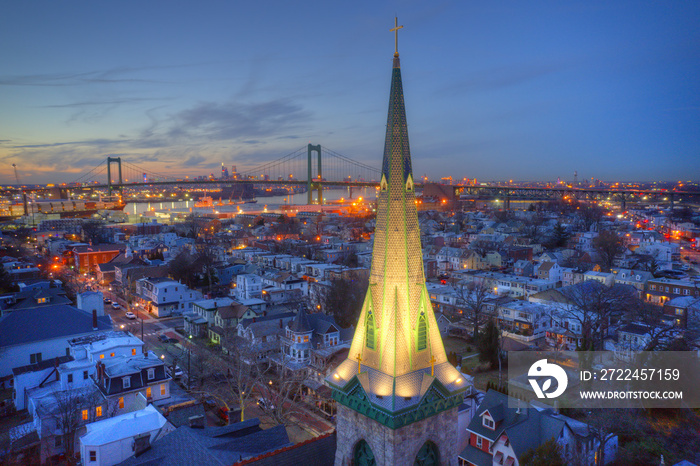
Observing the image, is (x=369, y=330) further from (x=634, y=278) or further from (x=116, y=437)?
(x=634, y=278)

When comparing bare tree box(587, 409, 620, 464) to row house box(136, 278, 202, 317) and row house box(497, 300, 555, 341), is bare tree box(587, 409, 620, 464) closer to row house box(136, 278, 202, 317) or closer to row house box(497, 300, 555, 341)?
row house box(497, 300, 555, 341)

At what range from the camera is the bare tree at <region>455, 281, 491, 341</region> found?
3281 centimetres

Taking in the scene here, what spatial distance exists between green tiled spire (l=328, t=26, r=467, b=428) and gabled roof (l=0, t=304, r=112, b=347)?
2302 cm

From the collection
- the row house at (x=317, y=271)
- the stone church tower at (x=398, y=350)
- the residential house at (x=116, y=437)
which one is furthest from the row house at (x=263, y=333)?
the stone church tower at (x=398, y=350)

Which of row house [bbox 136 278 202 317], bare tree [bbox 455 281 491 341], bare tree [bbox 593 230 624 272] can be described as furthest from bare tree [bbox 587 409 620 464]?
bare tree [bbox 593 230 624 272]

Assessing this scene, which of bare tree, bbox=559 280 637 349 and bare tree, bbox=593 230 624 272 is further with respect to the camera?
bare tree, bbox=593 230 624 272

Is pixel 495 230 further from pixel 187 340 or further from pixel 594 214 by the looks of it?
pixel 187 340

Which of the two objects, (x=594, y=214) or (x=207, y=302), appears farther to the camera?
(x=594, y=214)

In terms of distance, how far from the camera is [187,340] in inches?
1221

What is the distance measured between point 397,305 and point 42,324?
80.7 feet

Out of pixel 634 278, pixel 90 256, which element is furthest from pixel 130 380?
pixel 90 256

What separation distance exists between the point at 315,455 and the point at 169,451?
401 cm

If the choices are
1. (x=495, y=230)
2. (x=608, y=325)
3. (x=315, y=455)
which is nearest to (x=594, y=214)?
(x=495, y=230)

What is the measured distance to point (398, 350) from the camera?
823cm
